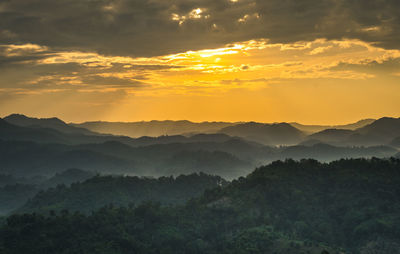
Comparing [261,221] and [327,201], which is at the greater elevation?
[327,201]

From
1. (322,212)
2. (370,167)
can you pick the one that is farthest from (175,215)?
(370,167)

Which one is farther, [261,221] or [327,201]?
[327,201]

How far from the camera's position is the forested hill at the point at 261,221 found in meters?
123

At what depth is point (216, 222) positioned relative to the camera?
498 feet

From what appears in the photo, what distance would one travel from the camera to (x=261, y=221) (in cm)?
15250

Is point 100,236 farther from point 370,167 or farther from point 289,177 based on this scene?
point 370,167

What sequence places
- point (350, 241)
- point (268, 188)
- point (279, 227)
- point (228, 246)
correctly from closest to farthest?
point (228, 246) < point (350, 241) < point (279, 227) < point (268, 188)

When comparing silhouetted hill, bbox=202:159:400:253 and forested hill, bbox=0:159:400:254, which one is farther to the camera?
silhouetted hill, bbox=202:159:400:253

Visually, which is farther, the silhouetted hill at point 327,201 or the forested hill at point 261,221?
the silhouetted hill at point 327,201

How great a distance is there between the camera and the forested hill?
123 meters

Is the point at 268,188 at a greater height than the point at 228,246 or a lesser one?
greater

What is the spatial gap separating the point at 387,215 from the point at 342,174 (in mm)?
40180

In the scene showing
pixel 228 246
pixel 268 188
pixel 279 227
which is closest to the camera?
pixel 228 246

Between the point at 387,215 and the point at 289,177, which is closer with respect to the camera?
the point at 387,215
